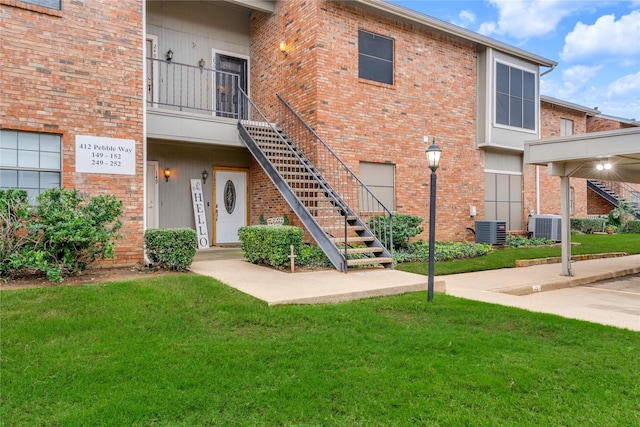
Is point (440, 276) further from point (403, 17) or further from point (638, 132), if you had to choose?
point (403, 17)

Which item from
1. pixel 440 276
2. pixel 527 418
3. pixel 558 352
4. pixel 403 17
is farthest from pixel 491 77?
pixel 527 418

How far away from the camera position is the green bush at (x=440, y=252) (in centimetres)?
942

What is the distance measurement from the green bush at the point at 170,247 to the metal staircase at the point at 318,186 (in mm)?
2288

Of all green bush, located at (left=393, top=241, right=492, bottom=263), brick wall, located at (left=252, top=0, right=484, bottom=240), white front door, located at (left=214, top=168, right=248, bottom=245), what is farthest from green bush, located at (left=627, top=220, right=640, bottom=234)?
white front door, located at (left=214, top=168, right=248, bottom=245)

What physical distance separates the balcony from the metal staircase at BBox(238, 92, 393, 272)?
0.66 m

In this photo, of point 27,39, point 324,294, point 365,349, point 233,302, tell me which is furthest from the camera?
point 27,39

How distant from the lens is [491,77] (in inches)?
507

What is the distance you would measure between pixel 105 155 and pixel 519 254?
987cm

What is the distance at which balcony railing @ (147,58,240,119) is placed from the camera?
34.8 feet

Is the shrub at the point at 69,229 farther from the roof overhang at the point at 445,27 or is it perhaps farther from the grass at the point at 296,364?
the roof overhang at the point at 445,27

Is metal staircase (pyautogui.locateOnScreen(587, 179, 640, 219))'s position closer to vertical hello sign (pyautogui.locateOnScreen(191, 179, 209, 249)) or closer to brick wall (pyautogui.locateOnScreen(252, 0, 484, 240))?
brick wall (pyautogui.locateOnScreen(252, 0, 484, 240))

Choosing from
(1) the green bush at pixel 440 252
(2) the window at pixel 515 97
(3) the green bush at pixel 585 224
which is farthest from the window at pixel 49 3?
(3) the green bush at pixel 585 224

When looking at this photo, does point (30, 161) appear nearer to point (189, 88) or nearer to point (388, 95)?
point (189, 88)

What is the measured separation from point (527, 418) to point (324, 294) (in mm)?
3158
